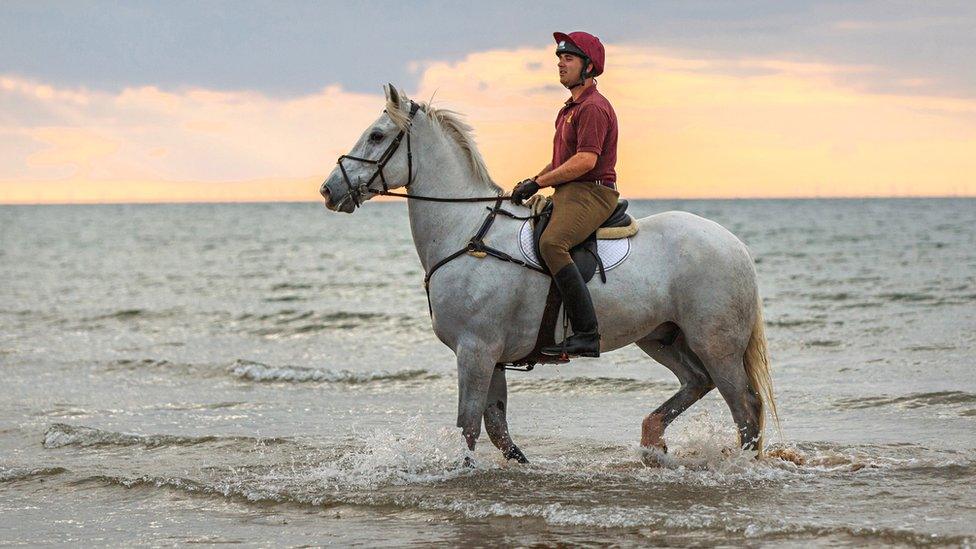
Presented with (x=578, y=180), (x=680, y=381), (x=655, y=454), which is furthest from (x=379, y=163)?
(x=655, y=454)

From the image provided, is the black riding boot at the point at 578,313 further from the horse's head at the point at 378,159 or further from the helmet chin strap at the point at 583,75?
the horse's head at the point at 378,159

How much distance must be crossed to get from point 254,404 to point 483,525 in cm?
649

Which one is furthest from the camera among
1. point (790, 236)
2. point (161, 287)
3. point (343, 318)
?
point (790, 236)

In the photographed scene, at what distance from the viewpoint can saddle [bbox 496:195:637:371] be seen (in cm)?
719

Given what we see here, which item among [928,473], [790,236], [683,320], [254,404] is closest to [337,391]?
[254,404]

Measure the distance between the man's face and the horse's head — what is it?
1.08 metres

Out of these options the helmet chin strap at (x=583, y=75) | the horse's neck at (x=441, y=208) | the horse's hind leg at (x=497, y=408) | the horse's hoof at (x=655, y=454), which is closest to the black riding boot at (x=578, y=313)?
the horse's hind leg at (x=497, y=408)

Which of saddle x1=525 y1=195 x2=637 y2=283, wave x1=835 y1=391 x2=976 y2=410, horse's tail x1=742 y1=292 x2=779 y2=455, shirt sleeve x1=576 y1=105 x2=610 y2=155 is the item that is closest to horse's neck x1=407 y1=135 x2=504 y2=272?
saddle x1=525 y1=195 x2=637 y2=283

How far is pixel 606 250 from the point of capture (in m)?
7.25

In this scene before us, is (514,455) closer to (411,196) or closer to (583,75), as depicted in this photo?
(411,196)

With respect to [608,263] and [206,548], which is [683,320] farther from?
[206,548]

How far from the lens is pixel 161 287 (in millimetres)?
31672

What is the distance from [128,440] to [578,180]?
539 centimetres

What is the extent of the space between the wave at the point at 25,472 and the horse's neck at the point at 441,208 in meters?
3.69
